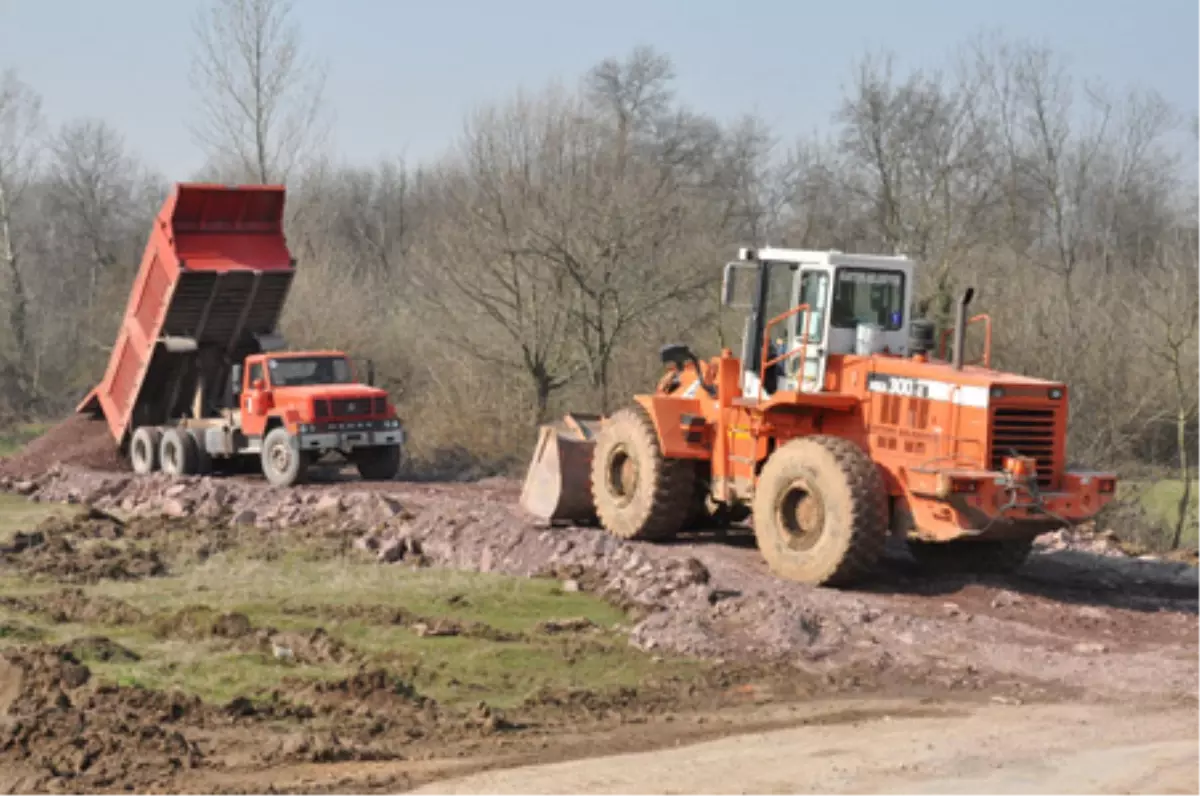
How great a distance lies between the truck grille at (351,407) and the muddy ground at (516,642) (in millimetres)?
3083

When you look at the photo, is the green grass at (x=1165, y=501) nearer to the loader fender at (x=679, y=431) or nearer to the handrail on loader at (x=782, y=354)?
the loader fender at (x=679, y=431)

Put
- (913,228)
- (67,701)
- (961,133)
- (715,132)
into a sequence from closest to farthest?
(67,701) < (913,228) < (961,133) < (715,132)

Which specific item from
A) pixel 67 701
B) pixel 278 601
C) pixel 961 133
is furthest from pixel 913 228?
pixel 67 701

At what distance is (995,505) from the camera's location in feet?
42.6

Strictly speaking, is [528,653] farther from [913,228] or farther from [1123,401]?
[913,228]

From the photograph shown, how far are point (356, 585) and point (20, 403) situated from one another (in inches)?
1248

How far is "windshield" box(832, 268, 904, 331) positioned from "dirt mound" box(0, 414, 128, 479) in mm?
14615

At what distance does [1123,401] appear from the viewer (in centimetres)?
2433

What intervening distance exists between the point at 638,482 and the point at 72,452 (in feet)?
43.3

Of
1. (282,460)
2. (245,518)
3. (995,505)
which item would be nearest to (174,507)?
(245,518)

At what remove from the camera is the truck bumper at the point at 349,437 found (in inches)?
877

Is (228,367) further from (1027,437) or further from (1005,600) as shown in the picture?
(1027,437)

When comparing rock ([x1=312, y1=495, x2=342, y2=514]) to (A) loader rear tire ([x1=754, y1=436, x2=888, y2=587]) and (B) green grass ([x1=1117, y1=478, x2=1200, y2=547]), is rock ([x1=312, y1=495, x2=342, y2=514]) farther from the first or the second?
(B) green grass ([x1=1117, y1=478, x2=1200, y2=547])

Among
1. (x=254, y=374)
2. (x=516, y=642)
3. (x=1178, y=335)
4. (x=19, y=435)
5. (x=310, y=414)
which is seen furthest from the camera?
(x=19, y=435)
